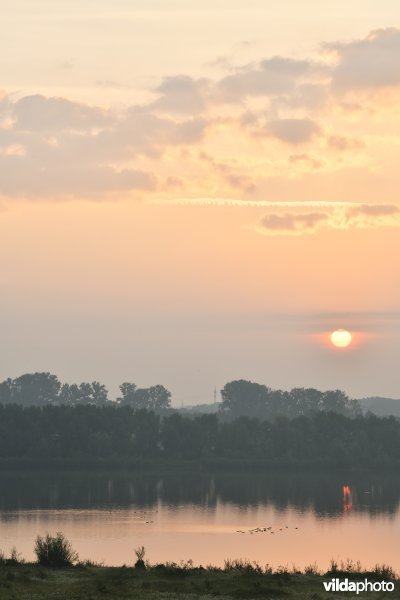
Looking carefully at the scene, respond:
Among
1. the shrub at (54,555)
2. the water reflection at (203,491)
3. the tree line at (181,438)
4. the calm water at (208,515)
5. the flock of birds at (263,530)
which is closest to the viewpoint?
the shrub at (54,555)

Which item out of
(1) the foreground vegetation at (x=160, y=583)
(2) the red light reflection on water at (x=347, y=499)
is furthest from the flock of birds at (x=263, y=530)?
(1) the foreground vegetation at (x=160, y=583)

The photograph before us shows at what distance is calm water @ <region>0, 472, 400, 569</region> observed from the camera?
82.1 m

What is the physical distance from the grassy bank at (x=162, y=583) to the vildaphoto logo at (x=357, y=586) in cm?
40

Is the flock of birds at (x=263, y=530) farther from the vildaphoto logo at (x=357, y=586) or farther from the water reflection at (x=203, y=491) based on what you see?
the vildaphoto logo at (x=357, y=586)

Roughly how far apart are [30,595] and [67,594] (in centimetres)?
136

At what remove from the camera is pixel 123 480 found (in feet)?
538

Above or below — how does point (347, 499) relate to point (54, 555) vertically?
above

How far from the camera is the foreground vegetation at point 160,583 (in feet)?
121

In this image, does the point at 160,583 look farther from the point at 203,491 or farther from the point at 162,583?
the point at 203,491

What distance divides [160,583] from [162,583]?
0.08m

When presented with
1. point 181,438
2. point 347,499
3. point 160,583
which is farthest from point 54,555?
point 181,438

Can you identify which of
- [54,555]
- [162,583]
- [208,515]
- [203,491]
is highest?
[203,491]

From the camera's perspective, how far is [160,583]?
39.2m

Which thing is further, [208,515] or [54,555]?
[208,515]
